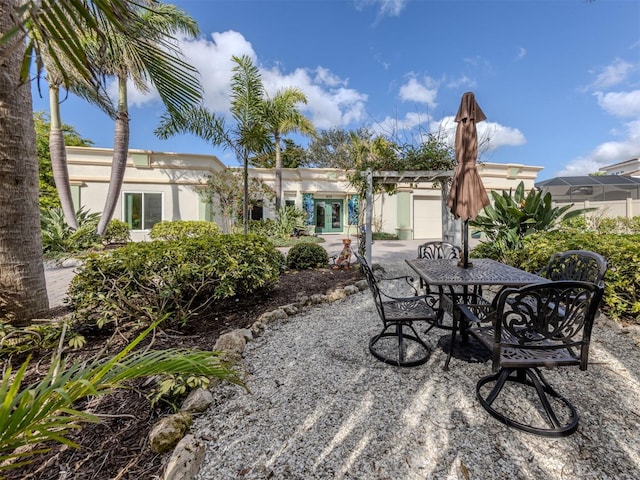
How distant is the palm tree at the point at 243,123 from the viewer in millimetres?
7207

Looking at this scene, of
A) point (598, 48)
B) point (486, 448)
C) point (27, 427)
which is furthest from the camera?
point (598, 48)

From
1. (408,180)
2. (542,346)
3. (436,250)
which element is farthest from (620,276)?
(408,180)

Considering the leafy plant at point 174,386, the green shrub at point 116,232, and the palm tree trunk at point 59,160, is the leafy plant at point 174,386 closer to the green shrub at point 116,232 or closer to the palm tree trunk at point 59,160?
the palm tree trunk at point 59,160

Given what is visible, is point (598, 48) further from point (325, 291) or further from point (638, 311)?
point (325, 291)

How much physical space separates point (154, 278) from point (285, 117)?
33.3 feet

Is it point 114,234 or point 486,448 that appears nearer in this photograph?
point 486,448

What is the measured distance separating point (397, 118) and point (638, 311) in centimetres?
505

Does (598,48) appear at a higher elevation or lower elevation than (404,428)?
higher

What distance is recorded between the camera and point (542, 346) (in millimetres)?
1905

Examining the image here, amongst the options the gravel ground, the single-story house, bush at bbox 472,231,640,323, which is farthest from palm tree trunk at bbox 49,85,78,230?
bush at bbox 472,231,640,323

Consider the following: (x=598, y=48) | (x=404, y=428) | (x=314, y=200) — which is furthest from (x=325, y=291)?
(x=314, y=200)

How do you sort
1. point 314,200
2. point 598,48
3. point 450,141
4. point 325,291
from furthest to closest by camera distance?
1. point 314,200
2. point 598,48
3. point 450,141
4. point 325,291

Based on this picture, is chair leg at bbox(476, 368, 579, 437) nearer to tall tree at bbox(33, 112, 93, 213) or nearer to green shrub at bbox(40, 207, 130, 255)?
green shrub at bbox(40, 207, 130, 255)

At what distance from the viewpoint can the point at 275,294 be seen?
15.3ft
